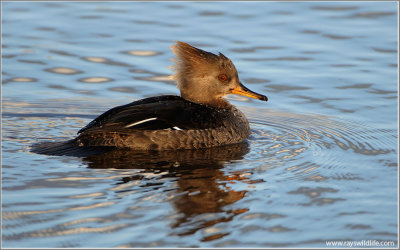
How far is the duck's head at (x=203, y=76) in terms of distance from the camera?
8.74 metres

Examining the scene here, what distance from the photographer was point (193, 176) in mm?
7363

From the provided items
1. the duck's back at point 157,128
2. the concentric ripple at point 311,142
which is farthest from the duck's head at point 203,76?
the concentric ripple at point 311,142

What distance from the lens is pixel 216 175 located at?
7.45 m

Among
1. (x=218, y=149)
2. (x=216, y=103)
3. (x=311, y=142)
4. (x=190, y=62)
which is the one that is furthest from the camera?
(x=216, y=103)

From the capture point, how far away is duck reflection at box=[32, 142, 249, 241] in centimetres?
617

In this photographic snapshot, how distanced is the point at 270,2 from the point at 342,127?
5.86m

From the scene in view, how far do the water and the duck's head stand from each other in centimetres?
73

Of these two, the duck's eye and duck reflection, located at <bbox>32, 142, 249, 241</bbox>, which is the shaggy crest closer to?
the duck's eye

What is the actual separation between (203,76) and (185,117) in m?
0.81

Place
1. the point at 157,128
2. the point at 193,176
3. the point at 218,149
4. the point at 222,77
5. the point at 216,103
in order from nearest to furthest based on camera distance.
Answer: the point at 193,176
the point at 157,128
the point at 218,149
the point at 222,77
the point at 216,103

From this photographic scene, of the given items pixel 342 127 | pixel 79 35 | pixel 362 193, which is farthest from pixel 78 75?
pixel 362 193

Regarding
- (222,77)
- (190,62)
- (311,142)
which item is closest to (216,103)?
(222,77)

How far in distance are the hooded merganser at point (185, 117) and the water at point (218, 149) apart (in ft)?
0.67

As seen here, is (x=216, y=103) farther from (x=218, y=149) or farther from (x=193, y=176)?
(x=193, y=176)
